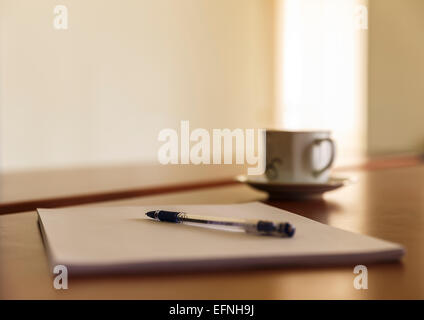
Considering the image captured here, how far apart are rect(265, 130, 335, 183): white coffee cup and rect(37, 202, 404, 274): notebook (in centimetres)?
29

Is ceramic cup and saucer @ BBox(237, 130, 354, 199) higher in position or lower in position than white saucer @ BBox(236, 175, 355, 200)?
→ higher

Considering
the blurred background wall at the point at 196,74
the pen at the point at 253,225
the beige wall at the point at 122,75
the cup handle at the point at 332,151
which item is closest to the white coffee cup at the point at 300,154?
the cup handle at the point at 332,151

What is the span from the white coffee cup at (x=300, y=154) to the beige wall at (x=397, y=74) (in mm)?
2552

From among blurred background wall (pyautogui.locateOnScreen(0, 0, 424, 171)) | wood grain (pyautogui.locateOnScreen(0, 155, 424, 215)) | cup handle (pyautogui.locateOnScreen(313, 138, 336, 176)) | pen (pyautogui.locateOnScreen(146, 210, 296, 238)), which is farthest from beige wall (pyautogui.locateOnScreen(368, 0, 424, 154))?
pen (pyautogui.locateOnScreen(146, 210, 296, 238))

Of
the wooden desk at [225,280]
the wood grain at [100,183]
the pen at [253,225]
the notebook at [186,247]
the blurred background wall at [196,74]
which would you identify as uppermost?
the blurred background wall at [196,74]

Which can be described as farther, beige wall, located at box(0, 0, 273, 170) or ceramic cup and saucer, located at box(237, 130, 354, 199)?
beige wall, located at box(0, 0, 273, 170)

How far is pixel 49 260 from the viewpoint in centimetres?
44

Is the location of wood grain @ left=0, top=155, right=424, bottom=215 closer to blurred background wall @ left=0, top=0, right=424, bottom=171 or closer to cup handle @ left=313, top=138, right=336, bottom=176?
cup handle @ left=313, top=138, right=336, bottom=176

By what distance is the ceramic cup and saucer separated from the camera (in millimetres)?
853

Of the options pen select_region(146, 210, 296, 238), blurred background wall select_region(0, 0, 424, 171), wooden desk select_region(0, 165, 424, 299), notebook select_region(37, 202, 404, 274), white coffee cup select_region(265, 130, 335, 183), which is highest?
blurred background wall select_region(0, 0, 424, 171)

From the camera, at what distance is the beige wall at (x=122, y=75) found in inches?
136

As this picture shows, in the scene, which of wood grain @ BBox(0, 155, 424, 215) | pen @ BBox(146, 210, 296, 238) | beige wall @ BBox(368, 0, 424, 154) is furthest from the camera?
beige wall @ BBox(368, 0, 424, 154)

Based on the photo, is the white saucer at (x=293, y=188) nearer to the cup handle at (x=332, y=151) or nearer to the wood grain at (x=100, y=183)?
the cup handle at (x=332, y=151)
